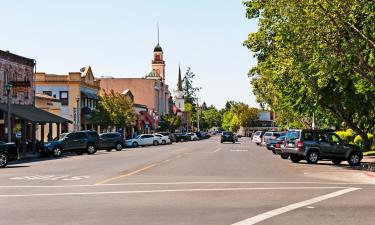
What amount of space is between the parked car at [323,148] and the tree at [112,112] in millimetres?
43267

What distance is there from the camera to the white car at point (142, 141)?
7156 cm

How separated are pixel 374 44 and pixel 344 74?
670 centimetres

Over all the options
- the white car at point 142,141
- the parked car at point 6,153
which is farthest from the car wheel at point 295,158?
the white car at point 142,141

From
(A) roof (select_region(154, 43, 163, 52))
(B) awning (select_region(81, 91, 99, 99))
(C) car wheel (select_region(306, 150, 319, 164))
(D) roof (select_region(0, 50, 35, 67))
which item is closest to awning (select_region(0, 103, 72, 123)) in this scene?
(D) roof (select_region(0, 50, 35, 67))

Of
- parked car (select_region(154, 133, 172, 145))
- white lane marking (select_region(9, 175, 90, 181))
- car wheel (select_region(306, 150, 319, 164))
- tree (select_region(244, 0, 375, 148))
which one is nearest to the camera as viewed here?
white lane marking (select_region(9, 175, 90, 181))

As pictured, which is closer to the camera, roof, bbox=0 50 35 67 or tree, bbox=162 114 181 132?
roof, bbox=0 50 35 67

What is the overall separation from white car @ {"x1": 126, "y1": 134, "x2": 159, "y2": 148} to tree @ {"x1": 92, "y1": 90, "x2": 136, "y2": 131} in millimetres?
3493

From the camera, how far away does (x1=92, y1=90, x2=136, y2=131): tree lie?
7319 centimetres

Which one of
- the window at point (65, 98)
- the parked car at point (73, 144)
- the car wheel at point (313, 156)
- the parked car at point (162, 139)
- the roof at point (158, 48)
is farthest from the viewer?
the roof at point (158, 48)

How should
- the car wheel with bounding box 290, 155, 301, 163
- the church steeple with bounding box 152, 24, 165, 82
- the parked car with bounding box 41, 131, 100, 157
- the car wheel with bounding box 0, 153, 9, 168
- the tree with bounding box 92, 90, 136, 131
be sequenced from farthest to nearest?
the church steeple with bounding box 152, 24, 165, 82 → the tree with bounding box 92, 90, 136, 131 → the parked car with bounding box 41, 131, 100, 157 → the car wheel with bounding box 290, 155, 301, 163 → the car wheel with bounding box 0, 153, 9, 168

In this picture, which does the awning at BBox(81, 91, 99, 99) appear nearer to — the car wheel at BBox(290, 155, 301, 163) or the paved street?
the car wheel at BBox(290, 155, 301, 163)

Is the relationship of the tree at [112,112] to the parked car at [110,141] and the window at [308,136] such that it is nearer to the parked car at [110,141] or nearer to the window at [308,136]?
the parked car at [110,141]

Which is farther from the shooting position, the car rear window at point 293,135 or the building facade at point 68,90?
the building facade at point 68,90

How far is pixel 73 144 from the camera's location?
46812 mm
